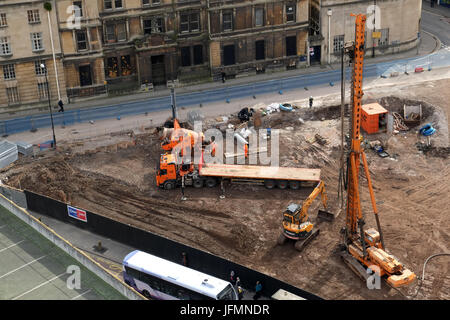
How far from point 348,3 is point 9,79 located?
40.7m

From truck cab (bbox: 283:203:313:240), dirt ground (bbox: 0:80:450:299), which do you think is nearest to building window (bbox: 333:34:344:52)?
dirt ground (bbox: 0:80:450:299)

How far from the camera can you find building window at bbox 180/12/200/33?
273ft

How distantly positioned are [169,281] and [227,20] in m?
44.3

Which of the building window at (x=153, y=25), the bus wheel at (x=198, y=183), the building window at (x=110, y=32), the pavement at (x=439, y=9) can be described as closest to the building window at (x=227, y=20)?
the building window at (x=153, y=25)

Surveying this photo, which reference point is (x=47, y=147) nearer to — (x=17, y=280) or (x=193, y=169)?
(x=193, y=169)

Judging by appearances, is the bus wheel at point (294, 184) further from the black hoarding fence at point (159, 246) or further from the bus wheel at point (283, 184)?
the black hoarding fence at point (159, 246)

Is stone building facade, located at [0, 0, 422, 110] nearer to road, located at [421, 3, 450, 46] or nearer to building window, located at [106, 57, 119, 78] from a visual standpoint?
building window, located at [106, 57, 119, 78]

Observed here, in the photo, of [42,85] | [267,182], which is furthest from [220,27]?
[267,182]

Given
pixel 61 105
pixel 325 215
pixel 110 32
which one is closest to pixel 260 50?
pixel 110 32

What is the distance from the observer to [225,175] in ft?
207

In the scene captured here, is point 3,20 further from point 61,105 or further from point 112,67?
point 112,67

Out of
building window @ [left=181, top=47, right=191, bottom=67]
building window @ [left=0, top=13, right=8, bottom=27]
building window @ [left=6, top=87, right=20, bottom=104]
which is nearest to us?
building window @ [left=0, top=13, right=8, bottom=27]

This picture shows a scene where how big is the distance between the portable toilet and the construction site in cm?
13

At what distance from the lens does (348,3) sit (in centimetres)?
8600
